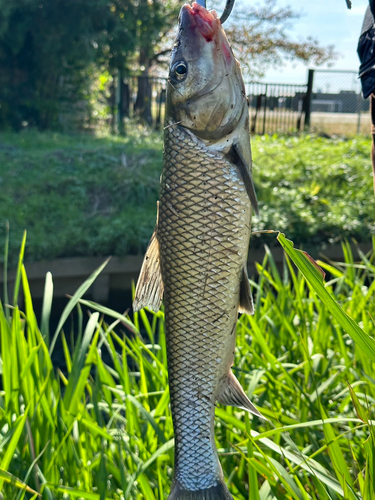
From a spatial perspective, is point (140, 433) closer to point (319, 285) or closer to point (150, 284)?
point (150, 284)

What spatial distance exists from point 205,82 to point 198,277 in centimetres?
37

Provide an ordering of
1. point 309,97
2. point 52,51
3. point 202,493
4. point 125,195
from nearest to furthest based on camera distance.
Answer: point 202,493, point 125,195, point 52,51, point 309,97

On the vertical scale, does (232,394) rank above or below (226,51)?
below

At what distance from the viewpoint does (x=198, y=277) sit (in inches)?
42.0

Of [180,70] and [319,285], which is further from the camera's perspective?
[180,70]

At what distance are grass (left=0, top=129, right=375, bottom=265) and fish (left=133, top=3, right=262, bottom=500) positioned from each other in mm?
4830

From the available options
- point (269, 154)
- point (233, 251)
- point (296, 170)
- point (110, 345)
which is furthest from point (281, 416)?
point (269, 154)

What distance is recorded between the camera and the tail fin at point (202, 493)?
1.12 m

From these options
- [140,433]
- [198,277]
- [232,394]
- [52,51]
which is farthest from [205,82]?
[52,51]

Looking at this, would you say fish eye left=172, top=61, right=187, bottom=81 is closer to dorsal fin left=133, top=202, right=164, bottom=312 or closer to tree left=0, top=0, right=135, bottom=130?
dorsal fin left=133, top=202, right=164, bottom=312

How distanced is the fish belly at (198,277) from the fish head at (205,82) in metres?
0.04

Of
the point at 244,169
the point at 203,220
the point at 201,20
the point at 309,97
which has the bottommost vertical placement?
the point at 203,220

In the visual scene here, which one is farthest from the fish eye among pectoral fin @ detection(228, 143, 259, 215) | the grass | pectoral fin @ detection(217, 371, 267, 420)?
the grass

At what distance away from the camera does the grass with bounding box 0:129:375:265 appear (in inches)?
243
